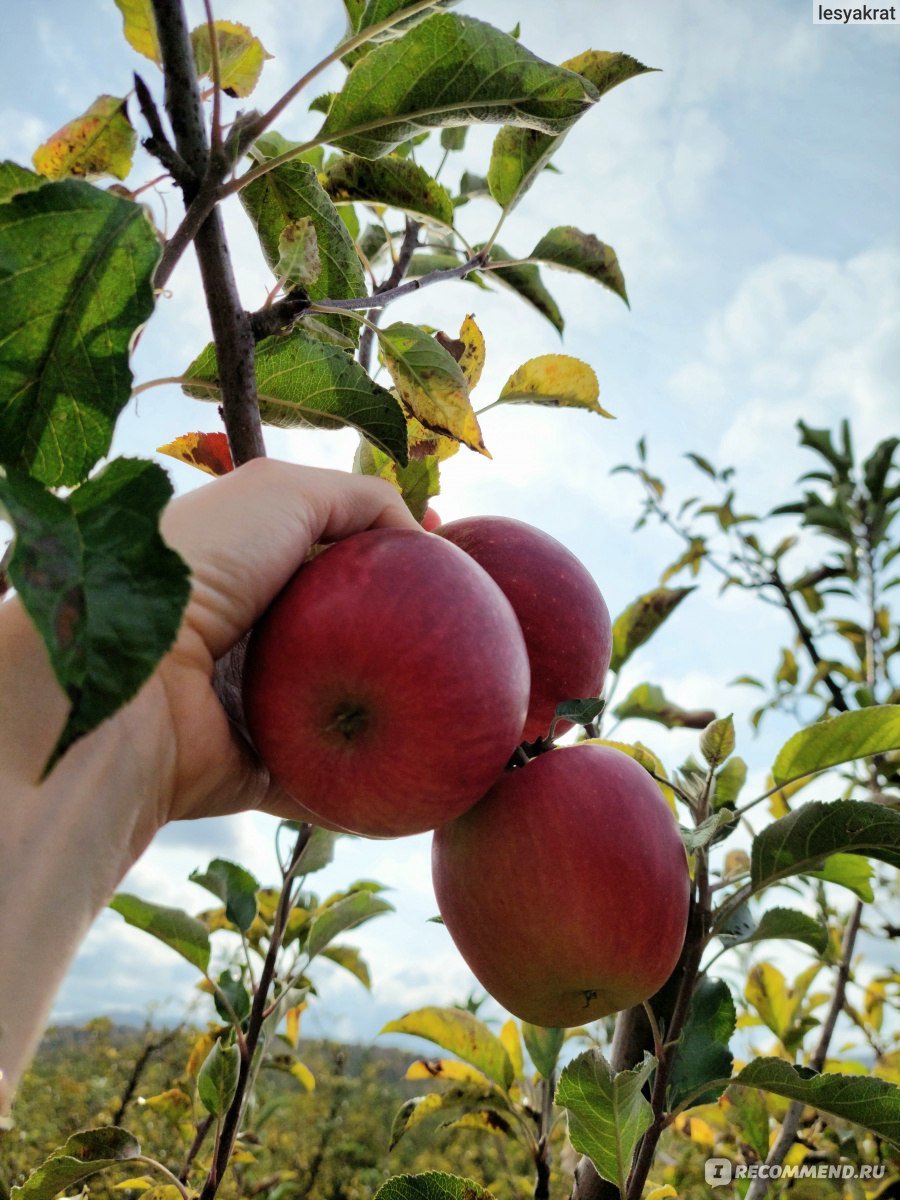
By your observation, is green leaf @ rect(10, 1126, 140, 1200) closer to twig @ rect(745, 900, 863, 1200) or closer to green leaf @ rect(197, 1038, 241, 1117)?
green leaf @ rect(197, 1038, 241, 1117)

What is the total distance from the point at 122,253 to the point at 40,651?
30 cm

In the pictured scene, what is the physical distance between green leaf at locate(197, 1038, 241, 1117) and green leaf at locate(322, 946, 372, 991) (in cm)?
69

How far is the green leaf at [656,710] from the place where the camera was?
62.8 inches

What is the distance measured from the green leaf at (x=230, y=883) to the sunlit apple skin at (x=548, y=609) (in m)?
0.96

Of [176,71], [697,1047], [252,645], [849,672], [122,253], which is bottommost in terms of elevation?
[697,1047]

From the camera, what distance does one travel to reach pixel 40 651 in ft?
2.10

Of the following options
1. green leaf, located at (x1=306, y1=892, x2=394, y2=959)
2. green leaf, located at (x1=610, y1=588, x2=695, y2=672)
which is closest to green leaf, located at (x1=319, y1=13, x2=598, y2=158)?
green leaf, located at (x1=610, y1=588, x2=695, y2=672)

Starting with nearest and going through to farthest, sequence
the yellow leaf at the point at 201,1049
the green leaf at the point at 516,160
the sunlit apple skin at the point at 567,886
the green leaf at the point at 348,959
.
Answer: the sunlit apple skin at the point at 567,886 → the green leaf at the point at 516,160 → the yellow leaf at the point at 201,1049 → the green leaf at the point at 348,959

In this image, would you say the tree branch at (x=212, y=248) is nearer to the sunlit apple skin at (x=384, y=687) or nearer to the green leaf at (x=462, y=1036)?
the sunlit apple skin at (x=384, y=687)

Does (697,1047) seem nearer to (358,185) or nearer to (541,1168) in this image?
(541,1168)

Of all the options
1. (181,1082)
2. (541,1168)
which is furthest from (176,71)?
(181,1082)

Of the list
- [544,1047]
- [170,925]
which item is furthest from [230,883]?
[544,1047]

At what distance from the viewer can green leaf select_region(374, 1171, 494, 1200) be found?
95cm

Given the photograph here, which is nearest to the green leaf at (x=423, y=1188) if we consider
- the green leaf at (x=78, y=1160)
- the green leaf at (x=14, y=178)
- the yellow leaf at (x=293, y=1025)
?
the green leaf at (x=78, y=1160)
